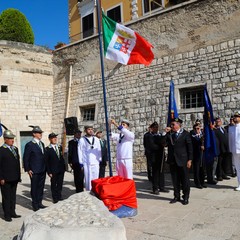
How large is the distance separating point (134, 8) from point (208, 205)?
1560 centimetres

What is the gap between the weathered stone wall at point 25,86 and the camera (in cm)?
1391

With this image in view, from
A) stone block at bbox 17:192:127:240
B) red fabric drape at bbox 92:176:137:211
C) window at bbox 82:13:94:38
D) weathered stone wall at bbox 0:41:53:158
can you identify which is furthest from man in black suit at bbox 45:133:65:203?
window at bbox 82:13:94:38

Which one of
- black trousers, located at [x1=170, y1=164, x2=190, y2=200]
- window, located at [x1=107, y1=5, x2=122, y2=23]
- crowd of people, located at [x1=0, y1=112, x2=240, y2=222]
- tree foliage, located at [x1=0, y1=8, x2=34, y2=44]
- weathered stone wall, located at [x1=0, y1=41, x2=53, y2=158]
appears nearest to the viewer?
crowd of people, located at [x1=0, y1=112, x2=240, y2=222]

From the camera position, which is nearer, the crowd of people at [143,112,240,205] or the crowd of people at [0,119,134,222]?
the crowd of people at [0,119,134,222]

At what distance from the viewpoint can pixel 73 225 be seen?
324 cm

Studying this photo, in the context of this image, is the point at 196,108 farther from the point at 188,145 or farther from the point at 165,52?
the point at 188,145

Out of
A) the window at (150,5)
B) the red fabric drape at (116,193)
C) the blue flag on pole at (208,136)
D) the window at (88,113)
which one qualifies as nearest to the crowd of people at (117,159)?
the blue flag on pole at (208,136)

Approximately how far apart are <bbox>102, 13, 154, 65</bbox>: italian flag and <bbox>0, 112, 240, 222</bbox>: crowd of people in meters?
1.74

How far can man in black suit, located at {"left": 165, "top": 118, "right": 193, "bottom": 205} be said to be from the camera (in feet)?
18.2

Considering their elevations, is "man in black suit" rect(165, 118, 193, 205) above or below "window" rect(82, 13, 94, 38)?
below

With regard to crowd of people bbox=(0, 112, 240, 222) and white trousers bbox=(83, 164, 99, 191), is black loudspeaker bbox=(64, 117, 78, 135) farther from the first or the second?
white trousers bbox=(83, 164, 99, 191)

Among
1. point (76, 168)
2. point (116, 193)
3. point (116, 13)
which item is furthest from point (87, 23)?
Answer: point (116, 193)

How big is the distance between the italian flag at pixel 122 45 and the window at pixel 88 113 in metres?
6.91

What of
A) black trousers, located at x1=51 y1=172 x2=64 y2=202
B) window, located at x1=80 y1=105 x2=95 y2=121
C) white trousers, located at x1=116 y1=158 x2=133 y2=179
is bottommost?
black trousers, located at x1=51 y1=172 x2=64 y2=202
